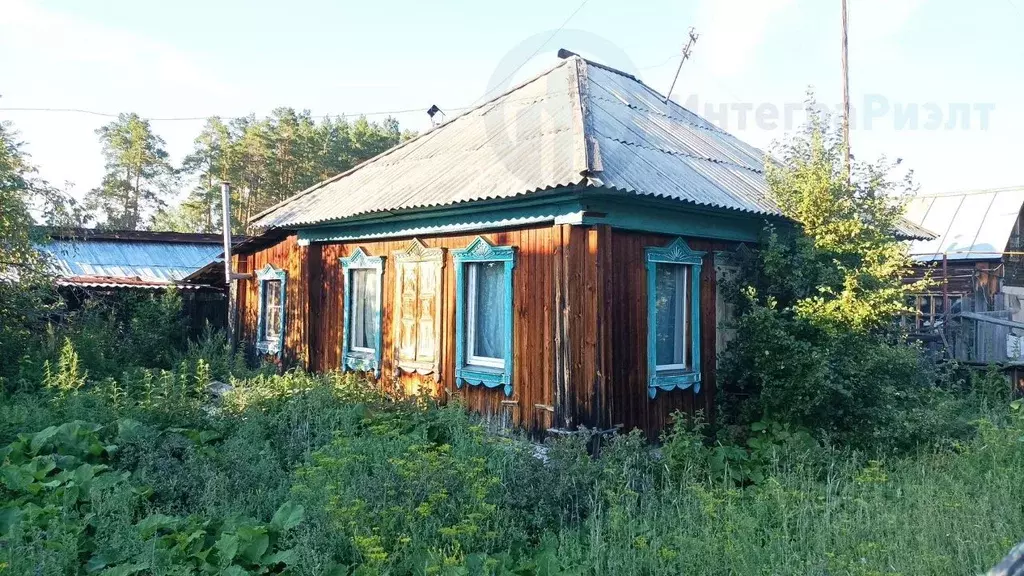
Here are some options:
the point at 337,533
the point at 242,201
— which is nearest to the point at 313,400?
the point at 337,533

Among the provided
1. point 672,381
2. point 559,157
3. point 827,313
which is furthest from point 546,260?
point 827,313

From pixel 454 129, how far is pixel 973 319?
932cm

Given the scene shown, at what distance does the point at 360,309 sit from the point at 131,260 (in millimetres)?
10897

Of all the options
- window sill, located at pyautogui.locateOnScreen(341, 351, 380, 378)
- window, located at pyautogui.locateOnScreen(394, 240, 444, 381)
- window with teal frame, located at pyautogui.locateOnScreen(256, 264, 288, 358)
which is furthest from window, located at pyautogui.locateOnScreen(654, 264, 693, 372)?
window with teal frame, located at pyautogui.locateOnScreen(256, 264, 288, 358)

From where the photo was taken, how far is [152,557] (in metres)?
3.69

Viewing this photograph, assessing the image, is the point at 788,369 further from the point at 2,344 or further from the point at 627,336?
the point at 2,344

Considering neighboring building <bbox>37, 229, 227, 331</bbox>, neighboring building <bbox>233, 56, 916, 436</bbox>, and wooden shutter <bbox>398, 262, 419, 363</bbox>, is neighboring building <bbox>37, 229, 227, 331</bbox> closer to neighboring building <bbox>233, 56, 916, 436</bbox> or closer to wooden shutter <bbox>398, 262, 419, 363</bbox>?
neighboring building <bbox>233, 56, 916, 436</bbox>

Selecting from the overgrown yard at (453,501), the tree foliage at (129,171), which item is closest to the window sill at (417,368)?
the overgrown yard at (453,501)

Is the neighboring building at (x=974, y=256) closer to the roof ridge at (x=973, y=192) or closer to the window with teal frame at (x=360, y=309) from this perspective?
the roof ridge at (x=973, y=192)

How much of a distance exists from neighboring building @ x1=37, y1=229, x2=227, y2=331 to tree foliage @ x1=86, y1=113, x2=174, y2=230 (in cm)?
1820

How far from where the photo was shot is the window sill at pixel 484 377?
714 centimetres

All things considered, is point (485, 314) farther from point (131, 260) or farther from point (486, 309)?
point (131, 260)

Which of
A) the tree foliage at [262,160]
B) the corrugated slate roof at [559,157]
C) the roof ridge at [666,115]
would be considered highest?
the tree foliage at [262,160]

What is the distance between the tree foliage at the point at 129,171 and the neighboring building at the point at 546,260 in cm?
2838
